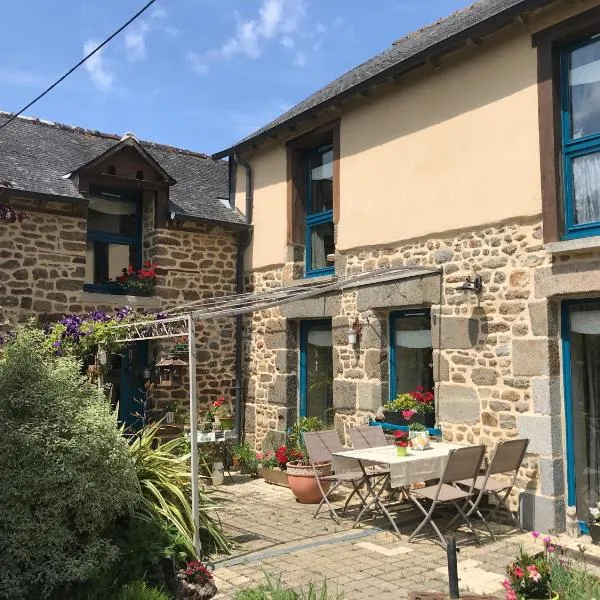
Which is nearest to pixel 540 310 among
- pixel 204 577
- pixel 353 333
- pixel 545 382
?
pixel 545 382

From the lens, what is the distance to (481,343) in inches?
252

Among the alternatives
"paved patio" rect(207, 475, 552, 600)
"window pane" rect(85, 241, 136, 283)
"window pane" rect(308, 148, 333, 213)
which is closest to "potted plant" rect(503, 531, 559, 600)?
"paved patio" rect(207, 475, 552, 600)

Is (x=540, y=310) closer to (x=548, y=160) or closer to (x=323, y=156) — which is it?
(x=548, y=160)

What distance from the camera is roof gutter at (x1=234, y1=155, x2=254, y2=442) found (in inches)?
381

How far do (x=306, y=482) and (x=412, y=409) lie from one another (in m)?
1.40

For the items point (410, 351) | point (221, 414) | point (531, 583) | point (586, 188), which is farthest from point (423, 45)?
point (531, 583)

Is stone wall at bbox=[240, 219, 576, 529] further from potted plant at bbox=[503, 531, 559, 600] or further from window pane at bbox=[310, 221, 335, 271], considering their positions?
potted plant at bbox=[503, 531, 559, 600]

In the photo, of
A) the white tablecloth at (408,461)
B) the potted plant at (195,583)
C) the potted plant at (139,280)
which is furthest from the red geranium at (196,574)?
the potted plant at (139,280)

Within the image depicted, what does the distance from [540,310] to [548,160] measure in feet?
4.44

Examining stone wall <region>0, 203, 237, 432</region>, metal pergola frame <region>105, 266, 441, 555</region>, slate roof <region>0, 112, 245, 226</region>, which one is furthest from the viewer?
slate roof <region>0, 112, 245, 226</region>

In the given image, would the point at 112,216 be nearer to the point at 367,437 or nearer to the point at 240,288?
the point at 240,288

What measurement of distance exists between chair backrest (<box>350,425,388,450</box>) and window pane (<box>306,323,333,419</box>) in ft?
5.02

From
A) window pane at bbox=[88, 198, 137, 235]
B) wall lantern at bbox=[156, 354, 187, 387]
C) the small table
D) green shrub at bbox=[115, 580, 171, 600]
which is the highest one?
window pane at bbox=[88, 198, 137, 235]

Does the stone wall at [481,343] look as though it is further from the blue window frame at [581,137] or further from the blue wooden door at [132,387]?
the blue wooden door at [132,387]
